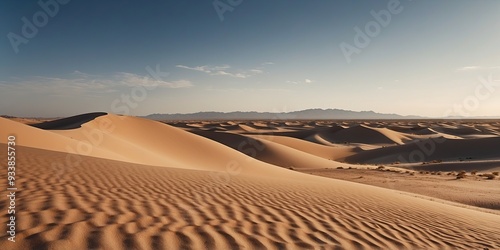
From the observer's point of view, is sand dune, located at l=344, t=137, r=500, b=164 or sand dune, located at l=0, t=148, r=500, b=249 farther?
sand dune, located at l=344, t=137, r=500, b=164

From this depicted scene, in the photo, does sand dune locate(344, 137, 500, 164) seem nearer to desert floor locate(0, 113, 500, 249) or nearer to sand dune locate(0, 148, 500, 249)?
desert floor locate(0, 113, 500, 249)

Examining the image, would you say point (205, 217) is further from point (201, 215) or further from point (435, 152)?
point (435, 152)

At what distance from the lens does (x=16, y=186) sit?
186 inches

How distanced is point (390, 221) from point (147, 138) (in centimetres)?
1652

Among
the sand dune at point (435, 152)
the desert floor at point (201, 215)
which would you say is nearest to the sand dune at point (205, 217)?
the desert floor at point (201, 215)

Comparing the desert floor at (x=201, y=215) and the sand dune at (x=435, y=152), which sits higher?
the desert floor at (x=201, y=215)

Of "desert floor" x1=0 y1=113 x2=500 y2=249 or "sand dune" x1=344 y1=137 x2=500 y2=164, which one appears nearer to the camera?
"desert floor" x1=0 y1=113 x2=500 y2=249

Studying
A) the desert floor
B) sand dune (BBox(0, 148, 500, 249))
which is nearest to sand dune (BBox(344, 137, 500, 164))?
the desert floor

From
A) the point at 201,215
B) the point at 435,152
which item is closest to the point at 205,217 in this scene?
the point at 201,215

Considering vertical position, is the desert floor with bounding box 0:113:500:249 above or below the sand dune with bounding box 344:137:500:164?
above

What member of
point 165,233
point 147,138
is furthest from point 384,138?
point 165,233

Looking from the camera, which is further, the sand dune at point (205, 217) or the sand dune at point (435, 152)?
the sand dune at point (435, 152)

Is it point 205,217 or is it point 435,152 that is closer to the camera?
point 205,217

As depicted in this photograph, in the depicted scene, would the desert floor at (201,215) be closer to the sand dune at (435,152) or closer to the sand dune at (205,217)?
the sand dune at (205,217)
